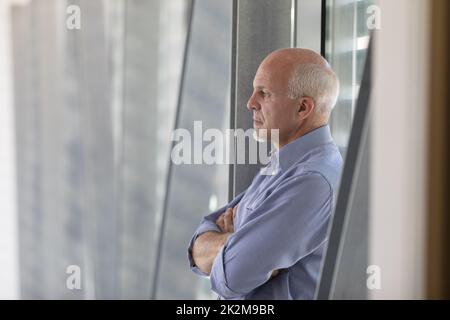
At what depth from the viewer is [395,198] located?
1768 mm

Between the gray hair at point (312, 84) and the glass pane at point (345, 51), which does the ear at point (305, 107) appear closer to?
the gray hair at point (312, 84)

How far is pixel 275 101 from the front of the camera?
206 cm

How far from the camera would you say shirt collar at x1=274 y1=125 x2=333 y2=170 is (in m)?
2.03

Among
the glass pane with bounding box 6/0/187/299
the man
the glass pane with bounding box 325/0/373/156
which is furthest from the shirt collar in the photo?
the glass pane with bounding box 6/0/187/299

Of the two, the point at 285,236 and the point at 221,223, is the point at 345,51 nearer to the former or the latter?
the point at 221,223

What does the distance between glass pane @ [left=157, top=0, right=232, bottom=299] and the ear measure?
1.48 m

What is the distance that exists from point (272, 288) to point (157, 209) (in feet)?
10.3

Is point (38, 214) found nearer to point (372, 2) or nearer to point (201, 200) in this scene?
point (201, 200)

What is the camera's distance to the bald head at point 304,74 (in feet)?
6.73

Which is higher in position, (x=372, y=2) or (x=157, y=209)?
(x=372, y=2)

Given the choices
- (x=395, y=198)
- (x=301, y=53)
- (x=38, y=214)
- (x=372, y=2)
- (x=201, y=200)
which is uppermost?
(x=372, y=2)

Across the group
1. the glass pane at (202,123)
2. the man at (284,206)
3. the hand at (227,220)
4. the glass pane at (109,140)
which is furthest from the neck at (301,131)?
the glass pane at (109,140)

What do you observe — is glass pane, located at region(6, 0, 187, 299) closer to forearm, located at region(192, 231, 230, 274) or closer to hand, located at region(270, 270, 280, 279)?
forearm, located at region(192, 231, 230, 274)
